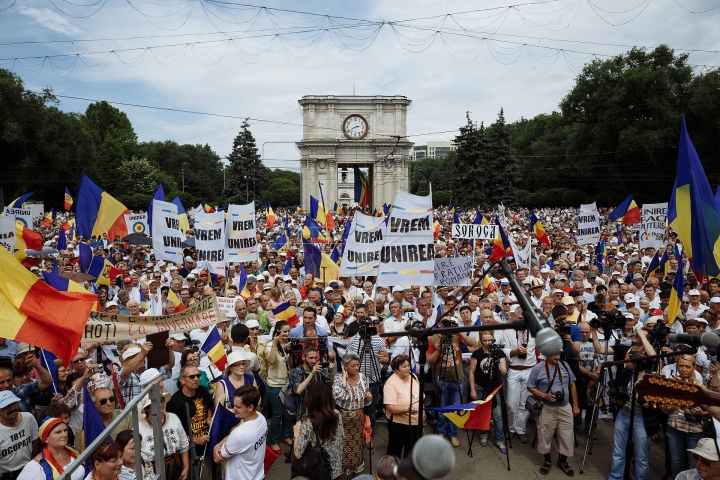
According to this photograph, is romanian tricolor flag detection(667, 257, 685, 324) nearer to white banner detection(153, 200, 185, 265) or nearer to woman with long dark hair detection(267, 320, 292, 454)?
woman with long dark hair detection(267, 320, 292, 454)

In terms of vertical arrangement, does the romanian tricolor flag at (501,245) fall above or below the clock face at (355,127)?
below

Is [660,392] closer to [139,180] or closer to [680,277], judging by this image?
[680,277]

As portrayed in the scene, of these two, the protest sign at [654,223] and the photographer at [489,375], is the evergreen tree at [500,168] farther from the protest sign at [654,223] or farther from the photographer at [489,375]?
the photographer at [489,375]

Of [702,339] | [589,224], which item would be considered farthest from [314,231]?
[702,339]

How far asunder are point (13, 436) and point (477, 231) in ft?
33.3

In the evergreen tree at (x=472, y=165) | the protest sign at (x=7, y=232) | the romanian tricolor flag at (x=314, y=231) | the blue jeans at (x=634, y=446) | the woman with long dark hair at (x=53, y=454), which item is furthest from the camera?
the evergreen tree at (x=472, y=165)

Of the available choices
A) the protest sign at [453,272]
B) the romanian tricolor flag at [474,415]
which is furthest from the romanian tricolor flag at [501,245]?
the romanian tricolor flag at [474,415]

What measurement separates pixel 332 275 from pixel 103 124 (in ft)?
251

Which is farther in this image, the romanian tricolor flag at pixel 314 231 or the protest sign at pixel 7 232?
the romanian tricolor flag at pixel 314 231

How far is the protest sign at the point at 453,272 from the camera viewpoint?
9.72 meters

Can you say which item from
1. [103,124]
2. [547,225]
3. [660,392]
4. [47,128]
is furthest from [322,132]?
[660,392]

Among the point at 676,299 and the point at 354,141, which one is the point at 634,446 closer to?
the point at 676,299

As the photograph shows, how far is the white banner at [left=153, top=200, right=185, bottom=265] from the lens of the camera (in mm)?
12117

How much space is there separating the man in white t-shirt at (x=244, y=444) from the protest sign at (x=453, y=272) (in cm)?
555
